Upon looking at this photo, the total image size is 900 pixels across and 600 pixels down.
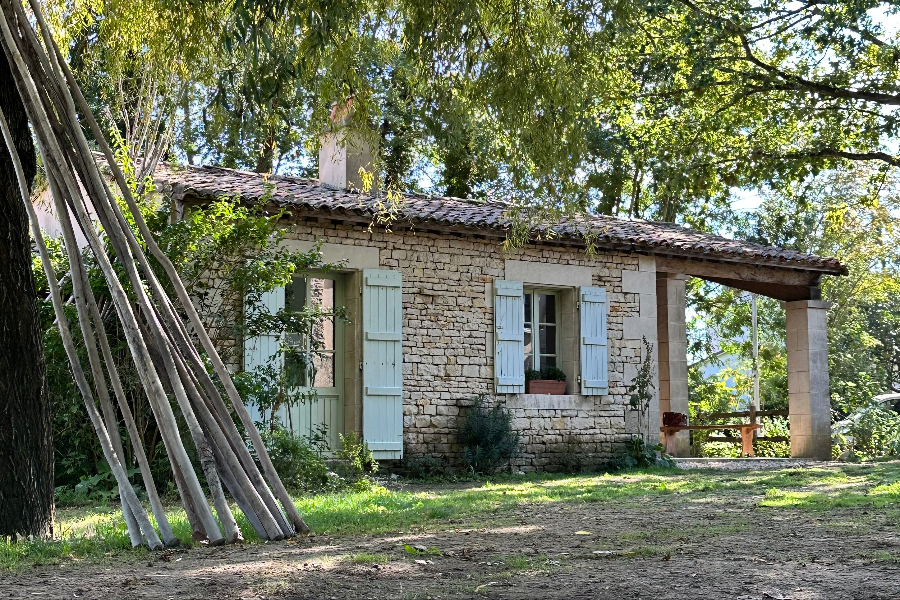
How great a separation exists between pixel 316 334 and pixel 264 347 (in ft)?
1.92

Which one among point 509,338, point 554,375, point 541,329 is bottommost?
point 554,375

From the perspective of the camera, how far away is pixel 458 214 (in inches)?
389

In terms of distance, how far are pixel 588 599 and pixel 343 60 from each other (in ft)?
10.5

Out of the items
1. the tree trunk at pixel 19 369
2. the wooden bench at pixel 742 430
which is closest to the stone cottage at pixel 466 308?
the wooden bench at pixel 742 430

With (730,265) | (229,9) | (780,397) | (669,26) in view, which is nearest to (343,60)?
(229,9)

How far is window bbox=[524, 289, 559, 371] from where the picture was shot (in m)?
10.6

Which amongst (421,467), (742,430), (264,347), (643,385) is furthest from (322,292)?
(742,430)

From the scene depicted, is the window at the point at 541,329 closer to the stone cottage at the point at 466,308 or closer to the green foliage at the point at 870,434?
the stone cottage at the point at 466,308

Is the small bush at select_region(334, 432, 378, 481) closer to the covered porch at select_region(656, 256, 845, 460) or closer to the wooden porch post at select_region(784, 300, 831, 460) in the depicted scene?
the covered porch at select_region(656, 256, 845, 460)

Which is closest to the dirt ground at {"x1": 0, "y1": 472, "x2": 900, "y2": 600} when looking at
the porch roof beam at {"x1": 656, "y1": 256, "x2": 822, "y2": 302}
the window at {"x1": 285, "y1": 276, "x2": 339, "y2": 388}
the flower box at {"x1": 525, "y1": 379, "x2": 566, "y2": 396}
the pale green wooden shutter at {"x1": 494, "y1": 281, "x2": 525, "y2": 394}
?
the window at {"x1": 285, "y1": 276, "x2": 339, "y2": 388}

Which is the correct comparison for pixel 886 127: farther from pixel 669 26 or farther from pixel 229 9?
pixel 229 9

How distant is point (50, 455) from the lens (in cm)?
464

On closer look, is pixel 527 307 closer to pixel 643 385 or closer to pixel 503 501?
pixel 643 385

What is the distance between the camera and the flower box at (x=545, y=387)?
10.4m
